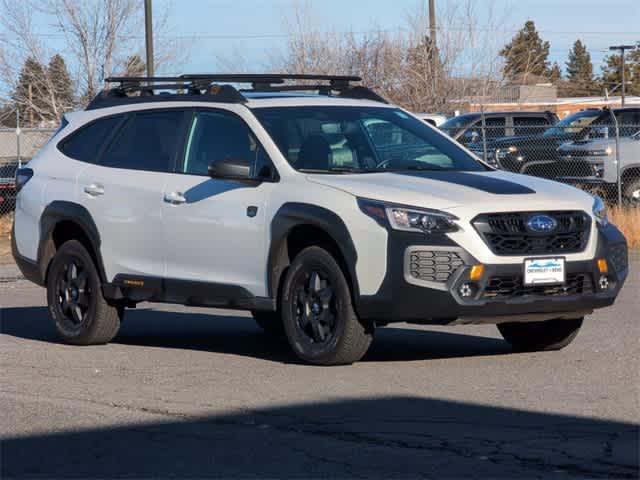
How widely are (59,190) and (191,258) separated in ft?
5.47

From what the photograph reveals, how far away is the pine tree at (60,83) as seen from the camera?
32.9 m

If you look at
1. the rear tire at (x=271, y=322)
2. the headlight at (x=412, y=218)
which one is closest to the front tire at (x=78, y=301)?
the rear tire at (x=271, y=322)

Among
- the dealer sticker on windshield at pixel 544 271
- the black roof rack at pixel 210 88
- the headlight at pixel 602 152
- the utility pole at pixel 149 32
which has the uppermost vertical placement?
the utility pole at pixel 149 32

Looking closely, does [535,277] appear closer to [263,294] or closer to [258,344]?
[263,294]

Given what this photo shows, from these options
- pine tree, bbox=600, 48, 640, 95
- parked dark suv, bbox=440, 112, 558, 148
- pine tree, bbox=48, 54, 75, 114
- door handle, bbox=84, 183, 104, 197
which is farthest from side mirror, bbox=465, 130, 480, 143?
pine tree, bbox=600, 48, 640, 95

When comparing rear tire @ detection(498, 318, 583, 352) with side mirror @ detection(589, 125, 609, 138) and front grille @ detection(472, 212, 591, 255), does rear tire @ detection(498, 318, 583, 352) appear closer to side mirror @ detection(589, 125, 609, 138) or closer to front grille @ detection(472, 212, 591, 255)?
front grille @ detection(472, 212, 591, 255)

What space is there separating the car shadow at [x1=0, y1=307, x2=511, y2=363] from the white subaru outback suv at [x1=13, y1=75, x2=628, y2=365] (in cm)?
39

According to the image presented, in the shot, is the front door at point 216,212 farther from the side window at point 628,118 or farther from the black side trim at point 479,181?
the side window at point 628,118

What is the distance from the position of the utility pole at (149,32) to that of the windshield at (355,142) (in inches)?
794

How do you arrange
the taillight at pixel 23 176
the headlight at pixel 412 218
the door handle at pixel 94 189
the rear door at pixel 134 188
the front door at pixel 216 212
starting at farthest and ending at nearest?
the taillight at pixel 23 176, the door handle at pixel 94 189, the rear door at pixel 134 188, the front door at pixel 216 212, the headlight at pixel 412 218

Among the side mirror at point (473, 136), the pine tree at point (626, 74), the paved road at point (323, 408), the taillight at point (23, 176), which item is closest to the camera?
the paved road at point (323, 408)

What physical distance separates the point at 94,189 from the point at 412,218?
3.03 metres

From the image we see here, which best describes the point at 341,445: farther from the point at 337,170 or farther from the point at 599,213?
the point at 599,213

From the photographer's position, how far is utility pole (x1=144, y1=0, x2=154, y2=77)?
29.6 m
